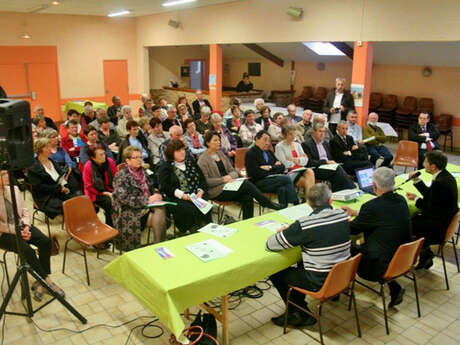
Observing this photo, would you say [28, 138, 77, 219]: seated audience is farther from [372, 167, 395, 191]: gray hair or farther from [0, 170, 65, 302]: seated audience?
[372, 167, 395, 191]: gray hair

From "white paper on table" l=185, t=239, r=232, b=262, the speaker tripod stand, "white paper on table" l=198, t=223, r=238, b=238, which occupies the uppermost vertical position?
"white paper on table" l=198, t=223, r=238, b=238

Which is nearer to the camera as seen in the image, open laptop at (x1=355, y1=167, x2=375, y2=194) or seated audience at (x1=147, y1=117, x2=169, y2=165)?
open laptop at (x1=355, y1=167, x2=375, y2=194)

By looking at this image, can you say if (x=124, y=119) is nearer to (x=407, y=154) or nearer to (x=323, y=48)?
(x=407, y=154)

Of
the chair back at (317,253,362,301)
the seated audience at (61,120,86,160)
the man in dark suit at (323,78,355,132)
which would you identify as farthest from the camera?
the man in dark suit at (323,78,355,132)

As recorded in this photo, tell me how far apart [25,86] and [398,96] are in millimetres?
10755

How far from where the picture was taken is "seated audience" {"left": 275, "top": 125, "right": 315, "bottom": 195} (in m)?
6.14

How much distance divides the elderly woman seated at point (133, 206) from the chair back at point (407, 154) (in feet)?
15.3

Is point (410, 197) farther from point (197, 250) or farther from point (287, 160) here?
point (197, 250)

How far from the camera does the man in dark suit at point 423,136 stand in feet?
25.5

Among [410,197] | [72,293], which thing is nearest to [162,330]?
[72,293]

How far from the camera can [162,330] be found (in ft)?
12.0

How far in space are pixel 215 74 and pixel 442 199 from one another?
8.27 metres

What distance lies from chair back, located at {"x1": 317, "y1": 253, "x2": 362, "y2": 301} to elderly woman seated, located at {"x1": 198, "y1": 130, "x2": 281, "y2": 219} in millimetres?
2091

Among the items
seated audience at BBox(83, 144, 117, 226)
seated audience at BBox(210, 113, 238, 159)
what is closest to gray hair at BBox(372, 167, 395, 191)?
seated audience at BBox(83, 144, 117, 226)
